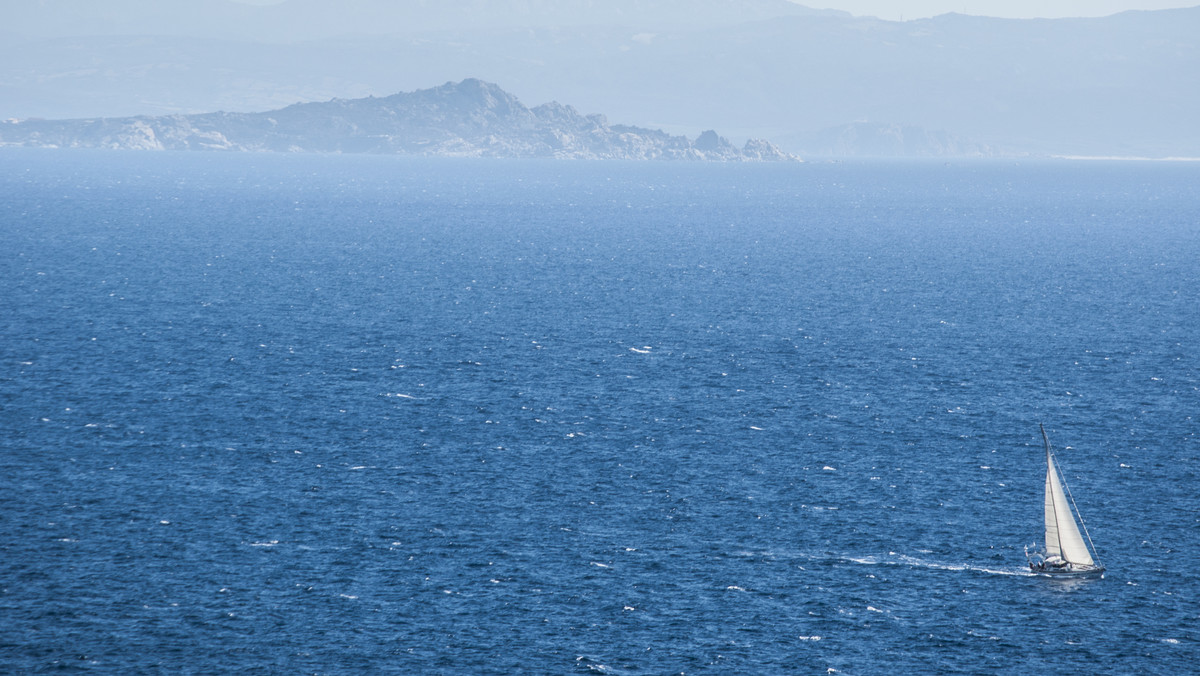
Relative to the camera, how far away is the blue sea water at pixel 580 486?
57469 mm

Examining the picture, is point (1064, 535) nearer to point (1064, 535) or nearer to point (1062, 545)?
point (1064, 535)

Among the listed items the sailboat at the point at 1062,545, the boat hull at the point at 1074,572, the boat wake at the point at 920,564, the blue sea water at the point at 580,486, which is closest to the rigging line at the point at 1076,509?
the blue sea water at the point at 580,486

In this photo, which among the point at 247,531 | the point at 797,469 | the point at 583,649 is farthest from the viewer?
the point at 797,469

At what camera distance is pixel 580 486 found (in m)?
76.9

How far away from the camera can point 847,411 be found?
Result: 95.4m

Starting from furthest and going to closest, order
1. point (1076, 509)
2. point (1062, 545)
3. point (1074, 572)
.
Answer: point (1076, 509)
point (1062, 545)
point (1074, 572)

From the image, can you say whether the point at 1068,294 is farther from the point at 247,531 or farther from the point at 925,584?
the point at 247,531

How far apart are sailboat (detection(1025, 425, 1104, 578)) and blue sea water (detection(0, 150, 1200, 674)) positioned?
100cm

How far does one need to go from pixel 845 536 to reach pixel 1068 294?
101108 millimetres

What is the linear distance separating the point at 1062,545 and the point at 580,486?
94.9 ft

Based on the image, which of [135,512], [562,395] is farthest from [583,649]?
[562,395]

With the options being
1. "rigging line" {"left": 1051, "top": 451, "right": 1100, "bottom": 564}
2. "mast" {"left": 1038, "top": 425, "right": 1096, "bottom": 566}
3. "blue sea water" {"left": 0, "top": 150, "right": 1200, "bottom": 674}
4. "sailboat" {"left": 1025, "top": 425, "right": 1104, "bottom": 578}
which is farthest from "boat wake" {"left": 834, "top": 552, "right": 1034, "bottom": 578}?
"rigging line" {"left": 1051, "top": 451, "right": 1100, "bottom": 564}

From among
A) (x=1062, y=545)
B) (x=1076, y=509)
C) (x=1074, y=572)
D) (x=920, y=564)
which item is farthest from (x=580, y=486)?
(x=1076, y=509)

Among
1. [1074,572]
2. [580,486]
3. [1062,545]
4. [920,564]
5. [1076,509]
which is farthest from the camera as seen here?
[580,486]
